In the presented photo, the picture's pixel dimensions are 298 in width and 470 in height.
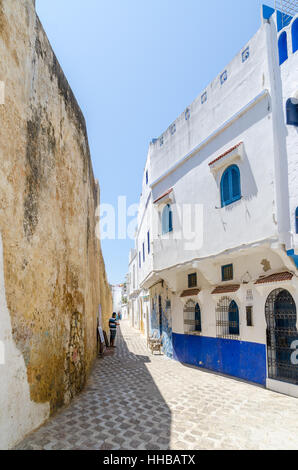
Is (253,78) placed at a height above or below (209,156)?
above

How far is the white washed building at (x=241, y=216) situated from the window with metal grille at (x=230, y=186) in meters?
0.03

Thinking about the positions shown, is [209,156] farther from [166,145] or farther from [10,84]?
[10,84]

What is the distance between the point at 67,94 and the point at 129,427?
7182mm

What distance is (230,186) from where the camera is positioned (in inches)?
340

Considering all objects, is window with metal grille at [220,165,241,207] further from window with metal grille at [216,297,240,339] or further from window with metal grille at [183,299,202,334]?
window with metal grille at [183,299,202,334]

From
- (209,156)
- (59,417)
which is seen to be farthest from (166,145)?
(59,417)

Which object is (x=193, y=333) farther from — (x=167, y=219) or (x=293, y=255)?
(x=293, y=255)

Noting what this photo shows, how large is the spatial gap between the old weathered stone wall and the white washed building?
13.8ft

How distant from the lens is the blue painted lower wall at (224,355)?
319 inches

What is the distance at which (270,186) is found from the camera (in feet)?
23.9

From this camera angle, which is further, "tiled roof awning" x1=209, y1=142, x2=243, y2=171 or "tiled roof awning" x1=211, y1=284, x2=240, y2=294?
"tiled roof awning" x1=211, y1=284, x2=240, y2=294

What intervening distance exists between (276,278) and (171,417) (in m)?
3.89

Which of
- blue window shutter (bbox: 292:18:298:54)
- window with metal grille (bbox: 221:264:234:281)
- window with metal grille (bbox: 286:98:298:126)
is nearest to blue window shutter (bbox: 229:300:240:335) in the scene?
window with metal grille (bbox: 221:264:234:281)

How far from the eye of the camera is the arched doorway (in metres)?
7.30
